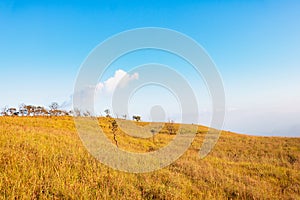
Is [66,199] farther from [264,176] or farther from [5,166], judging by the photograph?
[264,176]

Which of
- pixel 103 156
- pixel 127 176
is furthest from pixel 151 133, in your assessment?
pixel 127 176

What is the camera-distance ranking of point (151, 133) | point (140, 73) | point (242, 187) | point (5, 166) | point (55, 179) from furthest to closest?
point (151, 133) < point (140, 73) < point (242, 187) < point (5, 166) < point (55, 179)

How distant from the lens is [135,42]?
11.6 meters

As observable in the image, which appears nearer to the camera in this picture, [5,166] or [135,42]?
[5,166]

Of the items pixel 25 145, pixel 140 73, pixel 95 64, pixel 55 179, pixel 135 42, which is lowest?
pixel 55 179

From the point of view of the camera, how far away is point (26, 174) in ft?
15.8

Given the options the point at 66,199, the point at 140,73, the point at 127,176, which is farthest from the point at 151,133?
the point at 66,199

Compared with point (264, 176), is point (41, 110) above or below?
above

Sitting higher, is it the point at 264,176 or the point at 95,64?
the point at 95,64

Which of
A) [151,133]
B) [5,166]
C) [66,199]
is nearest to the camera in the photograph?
[66,199]

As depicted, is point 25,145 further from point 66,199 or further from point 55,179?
point 66,199

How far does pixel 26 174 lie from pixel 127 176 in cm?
270

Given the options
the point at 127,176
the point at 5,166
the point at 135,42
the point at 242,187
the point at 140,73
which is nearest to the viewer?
the point at 5,166

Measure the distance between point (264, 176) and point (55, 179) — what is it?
9234 millimetres
